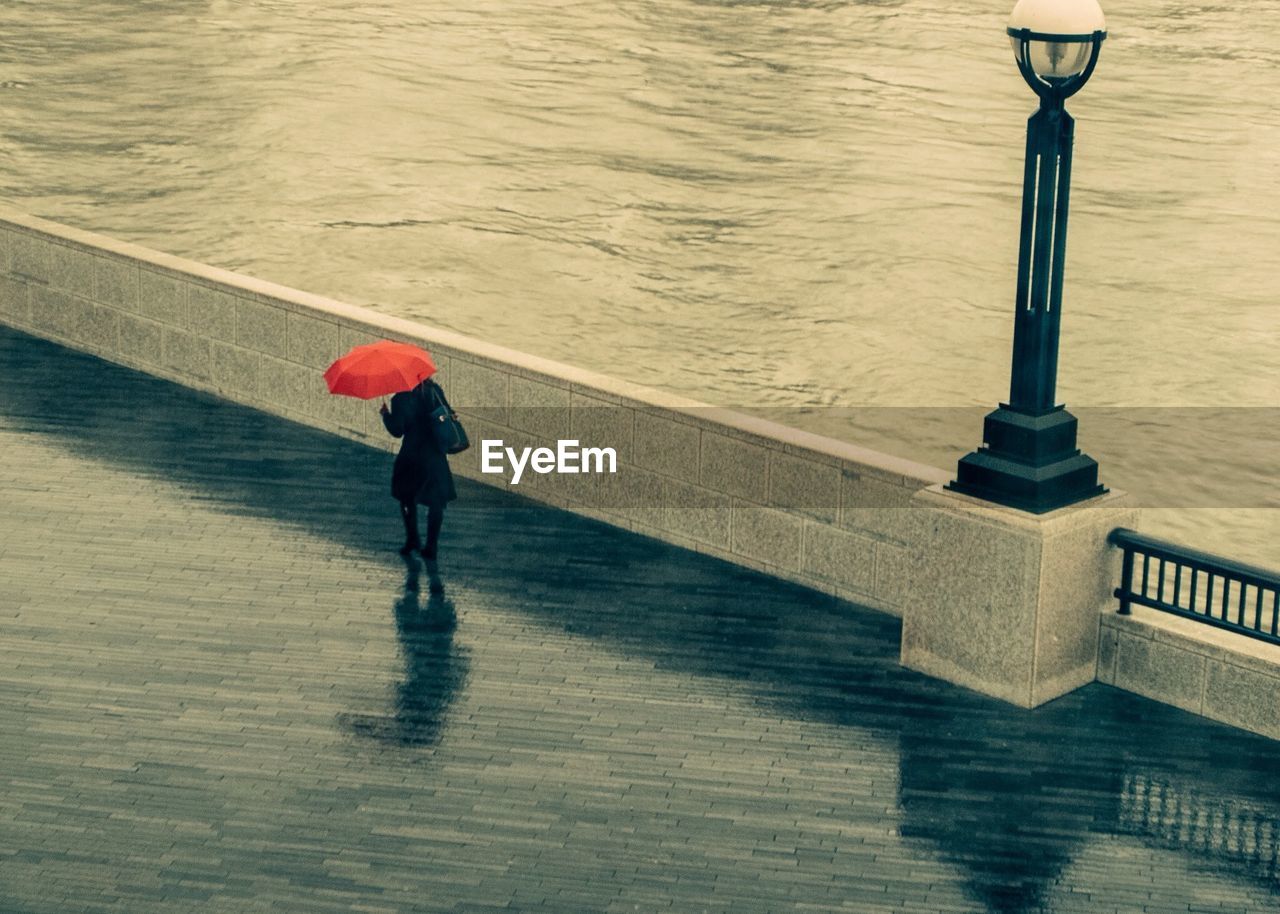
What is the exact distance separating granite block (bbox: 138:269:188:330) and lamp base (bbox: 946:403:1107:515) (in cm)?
784

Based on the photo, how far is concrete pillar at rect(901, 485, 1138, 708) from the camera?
35.9 ft

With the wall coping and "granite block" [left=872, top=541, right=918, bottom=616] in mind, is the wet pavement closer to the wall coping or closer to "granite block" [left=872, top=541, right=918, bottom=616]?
"granite block" [left=872, top=541, right=918, bottom=616]

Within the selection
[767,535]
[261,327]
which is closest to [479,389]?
[261,327]

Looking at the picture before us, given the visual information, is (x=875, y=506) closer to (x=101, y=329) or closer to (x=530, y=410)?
(x=530, y=410)

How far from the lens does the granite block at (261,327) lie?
15759mm

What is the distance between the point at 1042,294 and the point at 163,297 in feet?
28.1

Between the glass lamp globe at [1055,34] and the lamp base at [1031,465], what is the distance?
1.88m

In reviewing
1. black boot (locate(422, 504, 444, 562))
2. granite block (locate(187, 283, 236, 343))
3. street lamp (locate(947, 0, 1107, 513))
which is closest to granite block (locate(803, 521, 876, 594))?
street lamp (locate(947, 0, 1107, 513))

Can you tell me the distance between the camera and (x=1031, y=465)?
35.9ft

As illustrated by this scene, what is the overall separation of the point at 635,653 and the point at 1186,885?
379 cm

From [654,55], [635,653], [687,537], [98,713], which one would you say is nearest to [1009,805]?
[635,653]

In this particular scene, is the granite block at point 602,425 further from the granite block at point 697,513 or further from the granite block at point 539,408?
the granite block at point 697,513

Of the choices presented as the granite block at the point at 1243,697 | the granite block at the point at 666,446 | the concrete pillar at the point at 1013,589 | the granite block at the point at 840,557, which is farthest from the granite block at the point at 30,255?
the granite block at the point at 1243,697

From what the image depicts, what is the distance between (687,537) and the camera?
13562 mm
